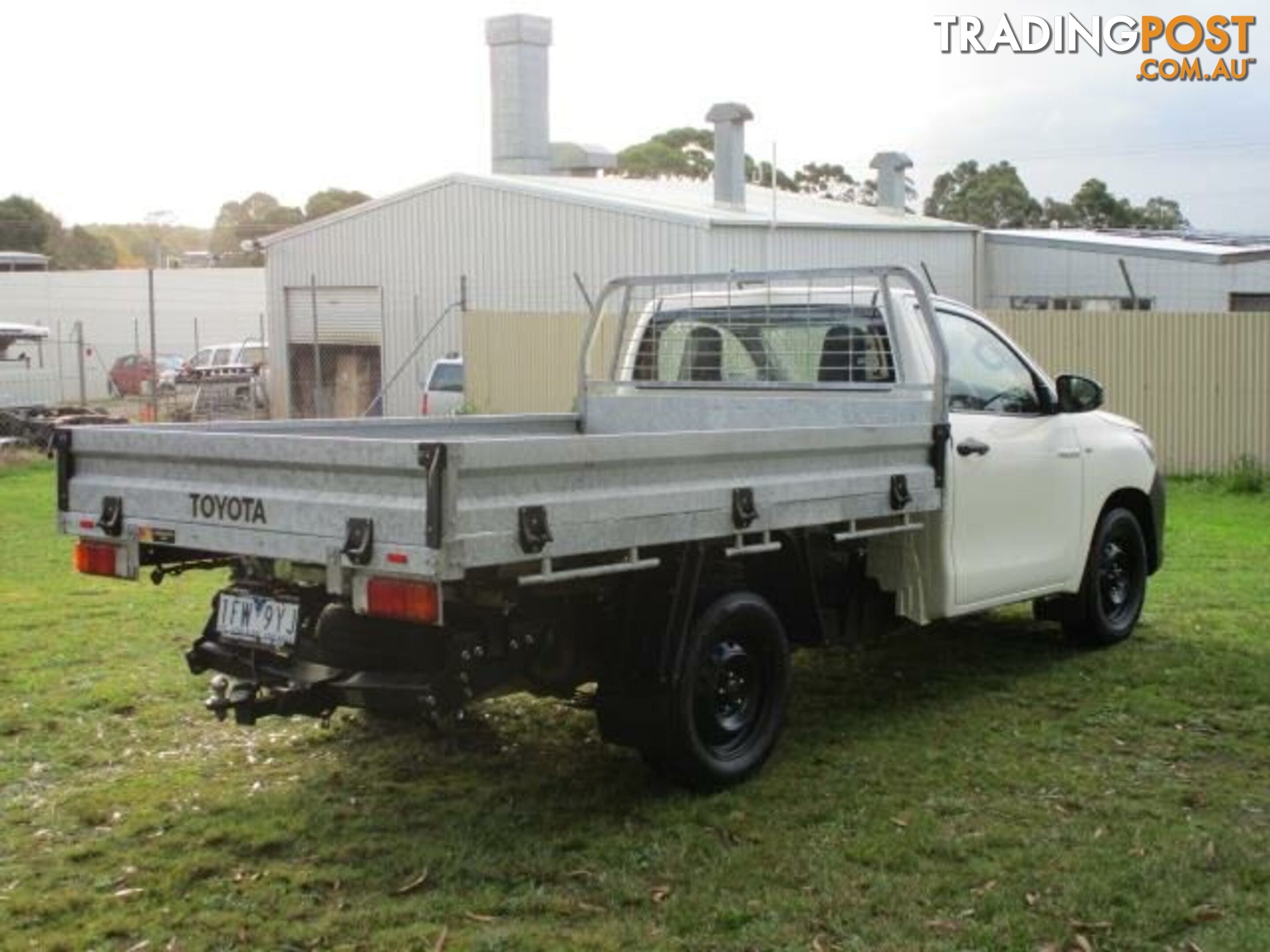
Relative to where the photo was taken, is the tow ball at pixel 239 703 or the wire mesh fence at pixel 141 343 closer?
the tow ball at pixel 239 703

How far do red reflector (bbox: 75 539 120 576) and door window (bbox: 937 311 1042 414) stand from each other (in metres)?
3.60

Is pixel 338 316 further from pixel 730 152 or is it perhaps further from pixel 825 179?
pixel 825 179

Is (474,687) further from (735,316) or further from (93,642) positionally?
(93,642)

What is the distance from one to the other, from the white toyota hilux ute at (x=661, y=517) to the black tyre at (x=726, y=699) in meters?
0.01

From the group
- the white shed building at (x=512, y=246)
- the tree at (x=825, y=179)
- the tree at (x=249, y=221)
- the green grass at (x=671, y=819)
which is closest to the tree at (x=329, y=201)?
the tree at (x=249, y=221)

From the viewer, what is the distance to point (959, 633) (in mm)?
8531

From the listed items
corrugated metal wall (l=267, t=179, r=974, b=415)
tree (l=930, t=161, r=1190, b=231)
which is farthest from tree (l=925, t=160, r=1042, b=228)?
corrugated metal wall (l=267, t=179, r=974, b=415)

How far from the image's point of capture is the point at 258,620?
17.4 feet

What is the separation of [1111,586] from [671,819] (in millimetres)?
3807

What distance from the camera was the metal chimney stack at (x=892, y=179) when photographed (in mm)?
31484

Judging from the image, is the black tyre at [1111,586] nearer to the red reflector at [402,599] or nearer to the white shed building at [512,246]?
the red reflector at [402,599]

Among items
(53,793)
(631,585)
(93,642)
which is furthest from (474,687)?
(93,642)

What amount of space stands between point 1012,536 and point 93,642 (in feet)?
16.3

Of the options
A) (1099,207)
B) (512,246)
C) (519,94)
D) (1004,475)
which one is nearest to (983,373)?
(1004,475)
